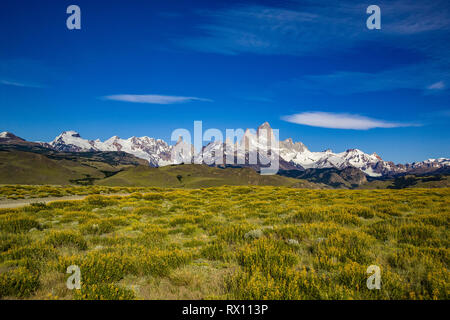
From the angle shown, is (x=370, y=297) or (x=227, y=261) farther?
(x=227, y=261)

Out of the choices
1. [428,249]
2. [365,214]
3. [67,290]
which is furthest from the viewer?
[365,214]

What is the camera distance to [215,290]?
4895 mm

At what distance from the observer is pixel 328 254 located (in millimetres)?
6465

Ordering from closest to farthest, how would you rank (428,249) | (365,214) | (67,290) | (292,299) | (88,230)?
(292,299), (67,290), (428,249), (88,230), (365,214)

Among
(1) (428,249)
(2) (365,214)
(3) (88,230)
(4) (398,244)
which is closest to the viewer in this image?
(1) (428,249)

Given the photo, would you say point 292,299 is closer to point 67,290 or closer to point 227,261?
point 227,261
